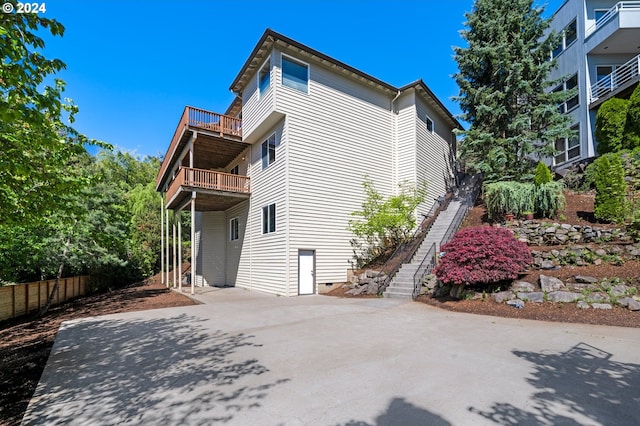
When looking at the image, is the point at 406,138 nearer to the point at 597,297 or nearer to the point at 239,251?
the point at 239,251

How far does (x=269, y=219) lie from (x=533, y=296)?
32.3ft

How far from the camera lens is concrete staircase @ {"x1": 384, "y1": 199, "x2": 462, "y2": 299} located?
11117 mm

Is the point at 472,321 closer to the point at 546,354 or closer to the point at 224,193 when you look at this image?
the point at 546,354

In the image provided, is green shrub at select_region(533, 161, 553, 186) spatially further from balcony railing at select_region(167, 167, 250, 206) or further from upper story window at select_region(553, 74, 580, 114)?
balcony railing at select_region(167, 167, 250, 206)

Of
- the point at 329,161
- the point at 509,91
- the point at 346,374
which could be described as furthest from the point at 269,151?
the point at 509,91

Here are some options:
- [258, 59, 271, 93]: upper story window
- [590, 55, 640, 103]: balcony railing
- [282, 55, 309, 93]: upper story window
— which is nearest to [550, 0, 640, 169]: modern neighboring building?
[590, 55, 640, 103]: balcony railing

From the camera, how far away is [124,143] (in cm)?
3572

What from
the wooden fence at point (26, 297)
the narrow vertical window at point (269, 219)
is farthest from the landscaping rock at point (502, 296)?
the wooden fence at point (26, 297)

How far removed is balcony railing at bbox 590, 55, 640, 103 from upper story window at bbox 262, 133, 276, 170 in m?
16.2

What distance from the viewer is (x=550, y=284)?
8039 mm

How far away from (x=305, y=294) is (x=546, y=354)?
9.14m

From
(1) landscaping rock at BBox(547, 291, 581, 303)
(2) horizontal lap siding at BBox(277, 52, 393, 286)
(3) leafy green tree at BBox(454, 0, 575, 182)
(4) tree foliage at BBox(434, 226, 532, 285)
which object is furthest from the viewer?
(3) leafy green tree at BBox(454, 0, 575, 182)

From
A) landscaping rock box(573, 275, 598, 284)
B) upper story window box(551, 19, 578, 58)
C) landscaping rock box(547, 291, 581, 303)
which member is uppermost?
upper story window box(551, 19, 578, 58)

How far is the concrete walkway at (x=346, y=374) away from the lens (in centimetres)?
314
